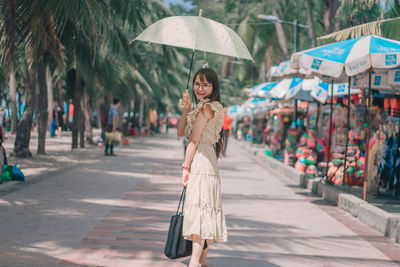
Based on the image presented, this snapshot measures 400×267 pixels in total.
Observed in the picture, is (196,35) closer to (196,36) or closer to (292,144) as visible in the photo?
(196,36)

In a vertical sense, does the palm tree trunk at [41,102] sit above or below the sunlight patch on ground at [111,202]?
above

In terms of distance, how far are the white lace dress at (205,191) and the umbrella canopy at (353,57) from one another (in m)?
5.03

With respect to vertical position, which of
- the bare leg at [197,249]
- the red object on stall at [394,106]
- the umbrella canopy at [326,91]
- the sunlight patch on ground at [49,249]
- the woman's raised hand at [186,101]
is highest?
the umbrella canopy at [326,91]

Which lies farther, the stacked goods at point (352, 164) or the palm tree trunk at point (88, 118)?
the palm tree trunk at point (88, 118)

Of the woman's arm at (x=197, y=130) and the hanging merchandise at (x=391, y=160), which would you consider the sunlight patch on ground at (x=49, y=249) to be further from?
the hanging merchandise at (x=391, y=160)

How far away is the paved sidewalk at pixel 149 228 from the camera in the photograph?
602 cm

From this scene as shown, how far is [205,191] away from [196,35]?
150 cm

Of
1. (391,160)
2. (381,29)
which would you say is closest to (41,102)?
(381,29)

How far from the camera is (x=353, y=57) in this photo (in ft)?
32.3

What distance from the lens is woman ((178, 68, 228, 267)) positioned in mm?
5113

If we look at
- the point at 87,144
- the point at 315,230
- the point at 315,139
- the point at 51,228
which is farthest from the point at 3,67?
the point at 87,144

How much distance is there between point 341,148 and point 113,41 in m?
7.88

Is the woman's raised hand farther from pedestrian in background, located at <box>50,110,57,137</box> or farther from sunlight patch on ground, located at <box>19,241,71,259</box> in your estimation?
pedestrian in background, located at <box>50,110,57,137</box>

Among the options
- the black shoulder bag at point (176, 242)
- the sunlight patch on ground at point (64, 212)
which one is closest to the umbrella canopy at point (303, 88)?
the sunlight patch on ground at point (64, 212)
